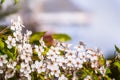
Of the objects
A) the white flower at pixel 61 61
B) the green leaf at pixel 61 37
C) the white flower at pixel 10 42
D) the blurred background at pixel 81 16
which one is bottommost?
the white flower at pixel 61 61

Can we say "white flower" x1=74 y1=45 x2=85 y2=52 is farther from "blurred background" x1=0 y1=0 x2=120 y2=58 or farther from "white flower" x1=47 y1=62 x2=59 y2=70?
"blurred background" x1=0 y1=0 x2=120 y2=58

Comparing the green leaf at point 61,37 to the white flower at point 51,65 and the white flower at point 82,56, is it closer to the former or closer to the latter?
the white flower at point 82,56

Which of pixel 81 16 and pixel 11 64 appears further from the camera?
pixel 81 16

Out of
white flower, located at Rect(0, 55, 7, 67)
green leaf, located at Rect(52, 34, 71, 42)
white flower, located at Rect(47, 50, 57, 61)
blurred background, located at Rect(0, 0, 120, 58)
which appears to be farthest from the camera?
blurred background, located at Rect(0, 0, 120, 58)

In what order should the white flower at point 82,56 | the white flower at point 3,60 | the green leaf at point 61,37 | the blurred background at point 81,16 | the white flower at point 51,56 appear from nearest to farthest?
the white flower at point 3,60, the white flower at point 51,56, the white flower at point 82,56, the green leaf at point 61,37, the blurred background at point 81,16

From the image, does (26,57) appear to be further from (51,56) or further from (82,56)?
(82,56)

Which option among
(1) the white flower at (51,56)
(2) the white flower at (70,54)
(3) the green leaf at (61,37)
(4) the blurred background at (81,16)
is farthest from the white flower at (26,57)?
(4) the blurred background at (81,16)

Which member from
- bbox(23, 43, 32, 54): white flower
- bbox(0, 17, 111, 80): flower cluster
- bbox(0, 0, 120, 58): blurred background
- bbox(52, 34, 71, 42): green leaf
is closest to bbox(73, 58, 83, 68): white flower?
bbox(0, 17, 111, 80): flower cluster

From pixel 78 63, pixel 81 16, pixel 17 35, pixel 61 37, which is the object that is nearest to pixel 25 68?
pixel 17 35
